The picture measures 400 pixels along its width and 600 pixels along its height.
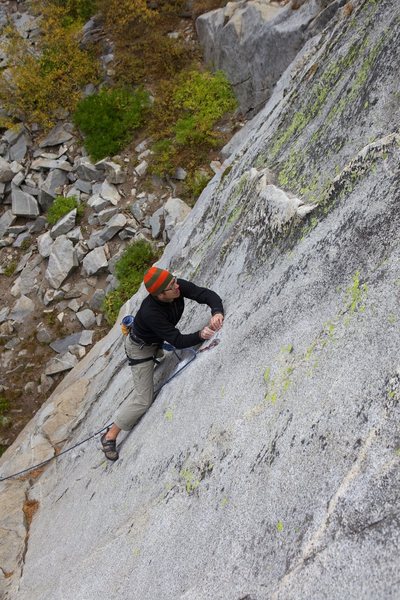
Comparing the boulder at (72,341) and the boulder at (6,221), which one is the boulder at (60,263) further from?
the boulder at (6,221)

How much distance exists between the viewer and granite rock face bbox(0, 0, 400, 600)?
3594 millimetres

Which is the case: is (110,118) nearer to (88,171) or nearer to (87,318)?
(88,171)

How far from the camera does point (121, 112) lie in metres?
19.9

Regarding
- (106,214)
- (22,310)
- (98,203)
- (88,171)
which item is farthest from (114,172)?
(22,310)

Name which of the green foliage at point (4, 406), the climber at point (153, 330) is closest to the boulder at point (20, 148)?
the green foliage at point (4, 406)

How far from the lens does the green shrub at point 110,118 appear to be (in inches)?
765

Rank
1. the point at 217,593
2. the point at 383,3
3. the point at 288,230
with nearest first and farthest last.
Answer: the point at 217,593, the point at 288,230, the point at 383,3

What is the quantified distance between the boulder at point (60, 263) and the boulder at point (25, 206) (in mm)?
2848

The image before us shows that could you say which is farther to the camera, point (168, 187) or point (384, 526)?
point (168, 187)

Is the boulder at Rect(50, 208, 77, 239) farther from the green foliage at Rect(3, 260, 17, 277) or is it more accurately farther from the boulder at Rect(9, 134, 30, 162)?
the boulder at Rect(9, 134, 30, 162)

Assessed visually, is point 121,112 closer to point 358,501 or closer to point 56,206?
point 56,206

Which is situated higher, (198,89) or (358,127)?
(358,127)

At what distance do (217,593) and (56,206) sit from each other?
1738cm

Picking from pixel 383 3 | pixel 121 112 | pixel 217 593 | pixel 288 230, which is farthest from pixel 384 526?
pixel 121 112
